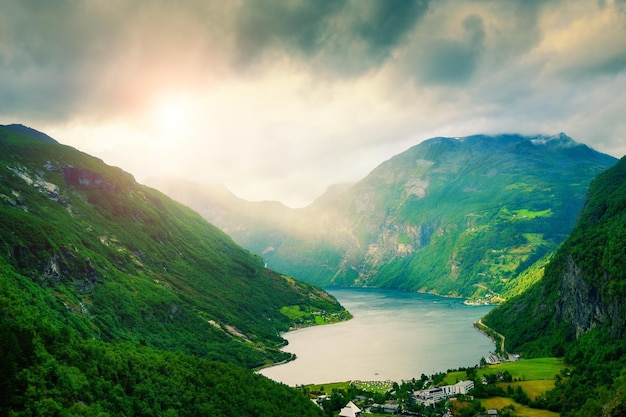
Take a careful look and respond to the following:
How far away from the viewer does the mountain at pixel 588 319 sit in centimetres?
9988

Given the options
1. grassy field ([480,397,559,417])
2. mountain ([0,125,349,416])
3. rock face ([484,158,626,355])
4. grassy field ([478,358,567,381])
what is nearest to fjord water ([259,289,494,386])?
mountain ([0,125,349,416])

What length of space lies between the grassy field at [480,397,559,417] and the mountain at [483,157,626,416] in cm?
370

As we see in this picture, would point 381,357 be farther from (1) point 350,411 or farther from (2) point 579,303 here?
(2) point 579,303

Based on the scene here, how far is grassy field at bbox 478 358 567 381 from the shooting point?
124 meters

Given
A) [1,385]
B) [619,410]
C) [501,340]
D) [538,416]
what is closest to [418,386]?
[538,416]

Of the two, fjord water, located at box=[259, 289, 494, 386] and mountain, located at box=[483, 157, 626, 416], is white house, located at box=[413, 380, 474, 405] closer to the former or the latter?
mountain, located at box=[483, 157, 626, 416]

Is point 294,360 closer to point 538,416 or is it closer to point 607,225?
point 538,416

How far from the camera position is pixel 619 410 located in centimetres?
7588

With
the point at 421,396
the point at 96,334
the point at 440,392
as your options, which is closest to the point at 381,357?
the point at 440,392

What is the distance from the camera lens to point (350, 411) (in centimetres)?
9738

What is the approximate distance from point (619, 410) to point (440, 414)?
1362 inches

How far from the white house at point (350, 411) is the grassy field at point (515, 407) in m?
30.2

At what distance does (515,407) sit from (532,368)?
35938 mm

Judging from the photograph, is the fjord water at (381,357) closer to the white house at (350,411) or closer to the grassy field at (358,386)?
the grassy field at (358,386)
